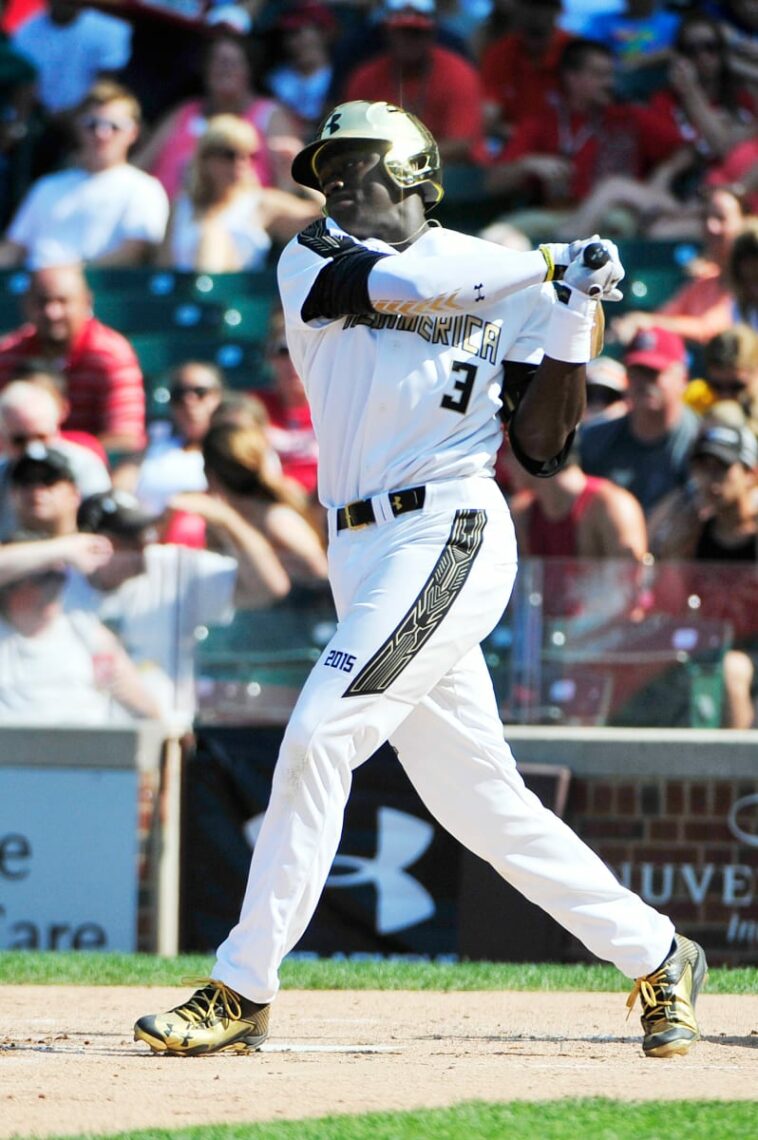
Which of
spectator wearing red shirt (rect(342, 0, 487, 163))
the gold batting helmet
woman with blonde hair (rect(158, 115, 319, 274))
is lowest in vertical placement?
the gold batting helmet

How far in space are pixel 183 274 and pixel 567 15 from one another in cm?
370

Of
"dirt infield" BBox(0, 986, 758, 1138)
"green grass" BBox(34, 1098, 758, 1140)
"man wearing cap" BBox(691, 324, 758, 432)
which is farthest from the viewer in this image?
"man wearing cap" BBox(691, 324, 758, 432)

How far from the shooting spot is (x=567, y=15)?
13.4m

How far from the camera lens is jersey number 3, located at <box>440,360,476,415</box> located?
4.64 meters

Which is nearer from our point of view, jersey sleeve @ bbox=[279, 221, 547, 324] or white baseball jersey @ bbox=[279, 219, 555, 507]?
jersey sleeve @ bbox=[279, 221, 547, 324]

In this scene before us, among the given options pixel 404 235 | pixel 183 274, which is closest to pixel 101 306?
pixel 183 274

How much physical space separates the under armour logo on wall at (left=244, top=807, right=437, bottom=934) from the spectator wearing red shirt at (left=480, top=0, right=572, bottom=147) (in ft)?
19.7

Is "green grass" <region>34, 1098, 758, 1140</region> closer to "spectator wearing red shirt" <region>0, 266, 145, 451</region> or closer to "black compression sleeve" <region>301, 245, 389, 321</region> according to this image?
"black compression sleeve" <region>301, 245, 389, 321</region>

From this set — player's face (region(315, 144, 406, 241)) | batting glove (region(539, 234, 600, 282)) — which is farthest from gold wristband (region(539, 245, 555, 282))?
player's face (region(315, 144, 406, 241))

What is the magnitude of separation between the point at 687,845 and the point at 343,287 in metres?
4.12

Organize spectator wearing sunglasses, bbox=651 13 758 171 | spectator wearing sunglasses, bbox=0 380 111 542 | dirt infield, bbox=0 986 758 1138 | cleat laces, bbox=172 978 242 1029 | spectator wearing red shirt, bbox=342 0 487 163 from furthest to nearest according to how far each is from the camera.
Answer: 1. spectator wearing red shirt, bbox=342 0 487 163
2. spectator wearing sunglasses, bbox=651 13 758 171
3. spectator wearing sunglasses, bbox=0 380 111 542
4. cleat laces, bbox=172 978 242 1029
5. dirt infield, bbox=0 986 758 1138

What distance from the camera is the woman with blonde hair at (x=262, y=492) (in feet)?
27.0

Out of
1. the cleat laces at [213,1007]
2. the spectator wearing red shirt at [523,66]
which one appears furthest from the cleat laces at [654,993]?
the spectator wearing red shirt at [523,66]

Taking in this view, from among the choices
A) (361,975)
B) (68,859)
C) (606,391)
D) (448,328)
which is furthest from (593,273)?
(606,391)
